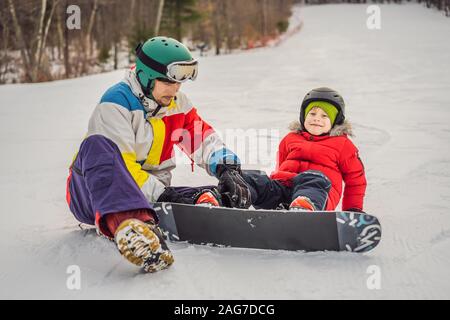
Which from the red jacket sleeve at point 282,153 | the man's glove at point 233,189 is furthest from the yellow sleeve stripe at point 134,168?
the red jacket sleeve at point 282,153

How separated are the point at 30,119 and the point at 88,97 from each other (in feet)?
5.81

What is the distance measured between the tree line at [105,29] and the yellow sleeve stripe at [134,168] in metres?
9.76

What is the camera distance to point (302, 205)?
86.7 inches

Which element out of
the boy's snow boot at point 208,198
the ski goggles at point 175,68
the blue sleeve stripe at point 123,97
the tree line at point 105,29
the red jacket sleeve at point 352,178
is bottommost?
the tree line at point 105,29

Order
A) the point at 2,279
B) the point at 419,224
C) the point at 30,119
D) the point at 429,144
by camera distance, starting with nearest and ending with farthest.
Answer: the point at 2,279 < the point at 419,224 < the point at 429,144 < the point at 30,119

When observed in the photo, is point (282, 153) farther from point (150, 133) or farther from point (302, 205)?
point (150, 133)

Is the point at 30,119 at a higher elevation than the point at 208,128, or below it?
below

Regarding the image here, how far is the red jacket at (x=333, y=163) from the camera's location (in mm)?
2523

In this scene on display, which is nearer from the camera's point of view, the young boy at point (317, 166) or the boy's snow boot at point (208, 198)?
the boy's snow boot at point (208, 198)

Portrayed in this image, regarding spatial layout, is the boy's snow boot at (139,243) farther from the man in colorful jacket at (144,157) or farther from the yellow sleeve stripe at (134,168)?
the yellow sleeve stripe at (134,168)
